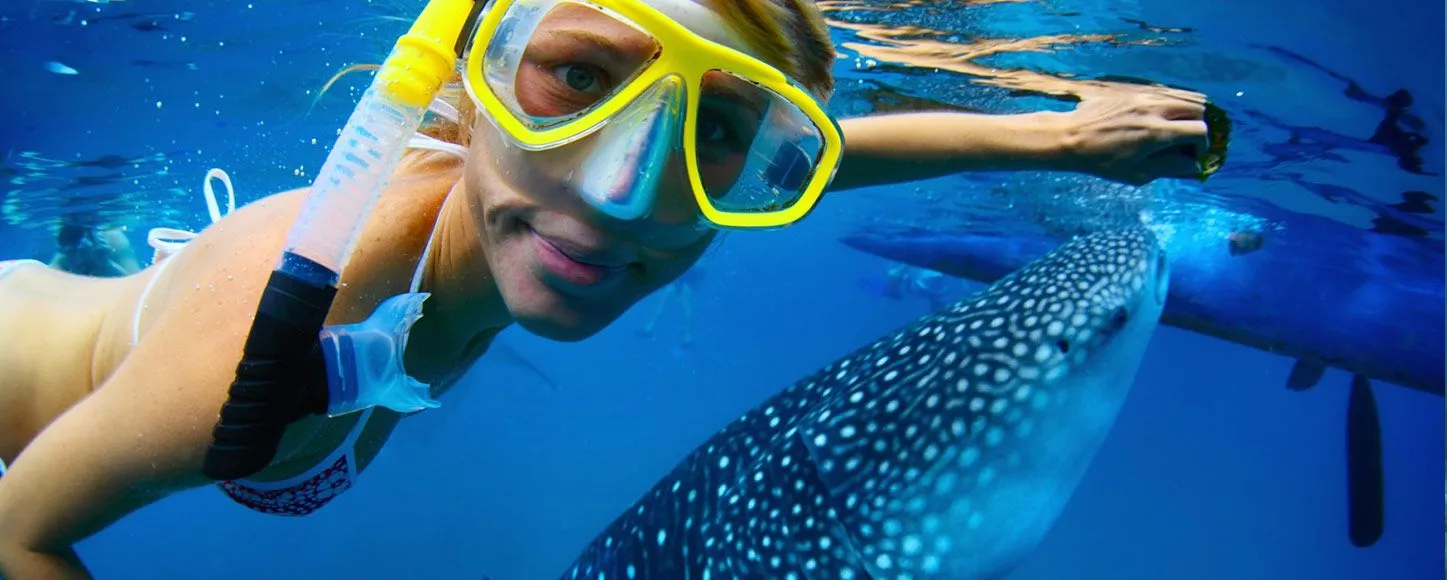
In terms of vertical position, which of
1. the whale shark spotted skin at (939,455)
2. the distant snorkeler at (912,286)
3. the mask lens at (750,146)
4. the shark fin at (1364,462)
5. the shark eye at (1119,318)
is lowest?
the distant snorkeler at (912,286)

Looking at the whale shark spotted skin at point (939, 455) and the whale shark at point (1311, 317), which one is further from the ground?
the whale shark spotted skin at point (939, 455)

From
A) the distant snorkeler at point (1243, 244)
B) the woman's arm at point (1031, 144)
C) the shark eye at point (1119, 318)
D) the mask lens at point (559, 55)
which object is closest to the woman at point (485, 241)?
the mask lens at point (559, 55)

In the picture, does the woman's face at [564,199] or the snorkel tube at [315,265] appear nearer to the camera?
the snorkel tube at [315,265]

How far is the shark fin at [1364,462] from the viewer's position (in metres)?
9.55

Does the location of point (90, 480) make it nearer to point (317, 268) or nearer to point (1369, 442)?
point (317, 268)

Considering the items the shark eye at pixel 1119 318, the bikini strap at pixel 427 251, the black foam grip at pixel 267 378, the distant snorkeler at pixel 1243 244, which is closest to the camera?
the black foam grip at pixel 267 378

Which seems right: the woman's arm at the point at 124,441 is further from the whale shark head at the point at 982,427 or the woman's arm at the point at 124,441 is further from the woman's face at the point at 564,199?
the whale shark head at the point at 982,427

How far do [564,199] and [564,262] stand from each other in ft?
0.52

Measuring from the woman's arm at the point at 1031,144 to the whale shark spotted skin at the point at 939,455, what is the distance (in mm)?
495

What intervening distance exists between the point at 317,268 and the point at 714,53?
37.5 inches

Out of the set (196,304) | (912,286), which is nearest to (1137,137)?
(196,304)

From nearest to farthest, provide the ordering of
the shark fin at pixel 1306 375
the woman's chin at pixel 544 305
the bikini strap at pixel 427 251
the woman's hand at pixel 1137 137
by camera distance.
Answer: the woman's chin at pixel 544 305 < the bikini strap at pixel 427 251 < the woman's hand at pixel 1137 137 < the shark fin at pixel 1306 375

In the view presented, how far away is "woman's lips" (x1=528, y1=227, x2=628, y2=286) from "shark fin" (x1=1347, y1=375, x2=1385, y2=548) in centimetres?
1141

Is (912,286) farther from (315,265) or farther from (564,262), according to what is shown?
(315,265)
